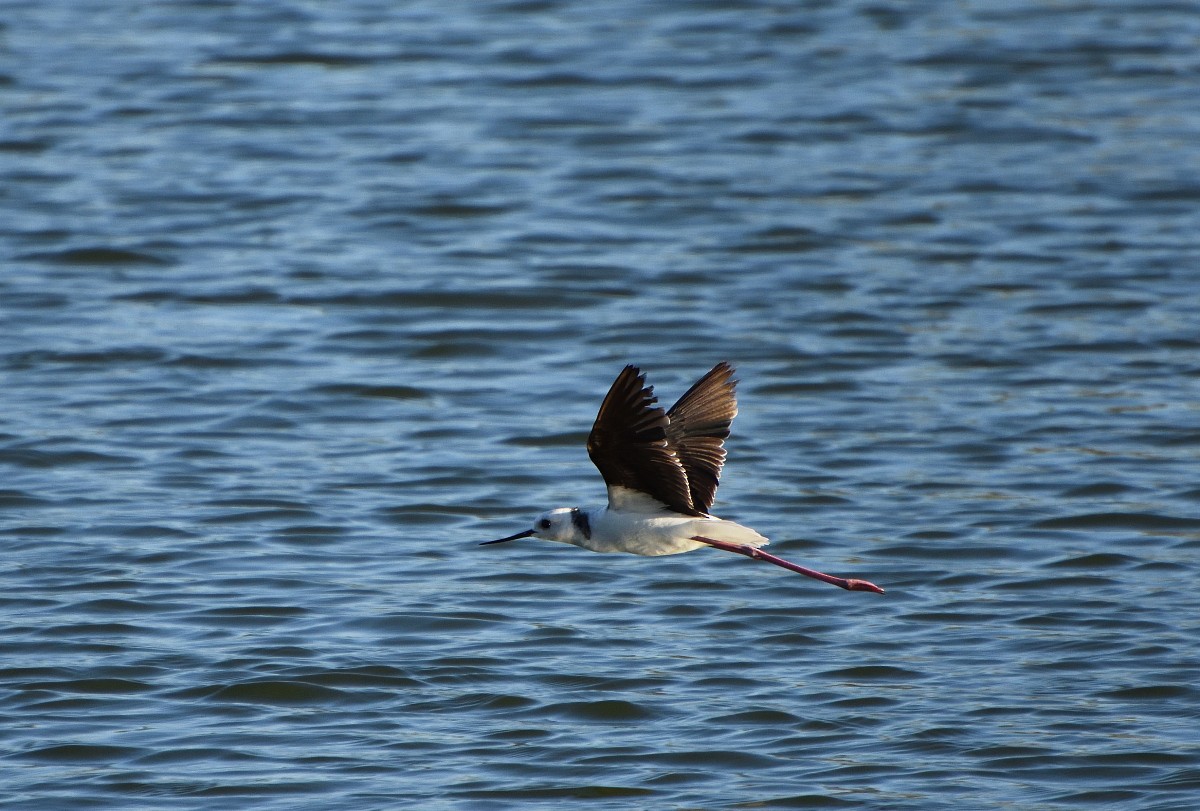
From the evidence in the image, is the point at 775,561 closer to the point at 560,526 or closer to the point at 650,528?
the point at 650,528

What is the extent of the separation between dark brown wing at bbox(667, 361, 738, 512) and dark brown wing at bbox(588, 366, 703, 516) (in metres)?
0.20

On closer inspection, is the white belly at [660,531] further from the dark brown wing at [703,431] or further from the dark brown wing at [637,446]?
the dark brown wing at [703,431]

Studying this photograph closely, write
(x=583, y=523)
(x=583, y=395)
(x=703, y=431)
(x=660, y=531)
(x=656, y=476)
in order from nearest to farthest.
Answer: (x=656, y=476)
(x=660, y=531)
(x=583, y=523)
(x=703, y=431)
(x=583, y=395)

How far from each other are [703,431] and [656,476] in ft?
1.90

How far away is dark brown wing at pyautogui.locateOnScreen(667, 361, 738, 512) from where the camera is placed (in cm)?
829

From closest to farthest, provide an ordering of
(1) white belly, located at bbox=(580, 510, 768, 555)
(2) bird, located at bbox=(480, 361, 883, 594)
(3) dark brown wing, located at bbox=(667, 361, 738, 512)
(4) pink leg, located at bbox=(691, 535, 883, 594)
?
(2) bird, located at bbox=(480, 361, 883, 594) < (1) white belly, located at bbox=(580, 510, 768, 555) < (4) pink leg, located at bbox=(691, 535, 883, 594) < (3) dark brown wing, located at bbox=(667, 361, 738, 512)

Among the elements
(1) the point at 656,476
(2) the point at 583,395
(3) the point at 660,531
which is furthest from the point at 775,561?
(2) the point at 583,395

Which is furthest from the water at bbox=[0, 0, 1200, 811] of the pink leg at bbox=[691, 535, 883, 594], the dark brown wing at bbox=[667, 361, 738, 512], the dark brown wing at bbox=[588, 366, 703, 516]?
the dark brown wing at bbox=[588, 366, 703, 516]

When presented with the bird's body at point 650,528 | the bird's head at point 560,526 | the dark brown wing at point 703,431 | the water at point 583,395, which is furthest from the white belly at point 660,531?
the water at point 583,395

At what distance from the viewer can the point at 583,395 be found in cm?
1237

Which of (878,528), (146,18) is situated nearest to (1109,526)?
(878,528)

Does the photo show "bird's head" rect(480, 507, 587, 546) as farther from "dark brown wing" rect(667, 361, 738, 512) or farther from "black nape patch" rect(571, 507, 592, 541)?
"dark brown wing" rect(667, 361, 738, 512)

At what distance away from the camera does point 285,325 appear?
13625 millimetres

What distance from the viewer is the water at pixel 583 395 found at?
830 centimetres
